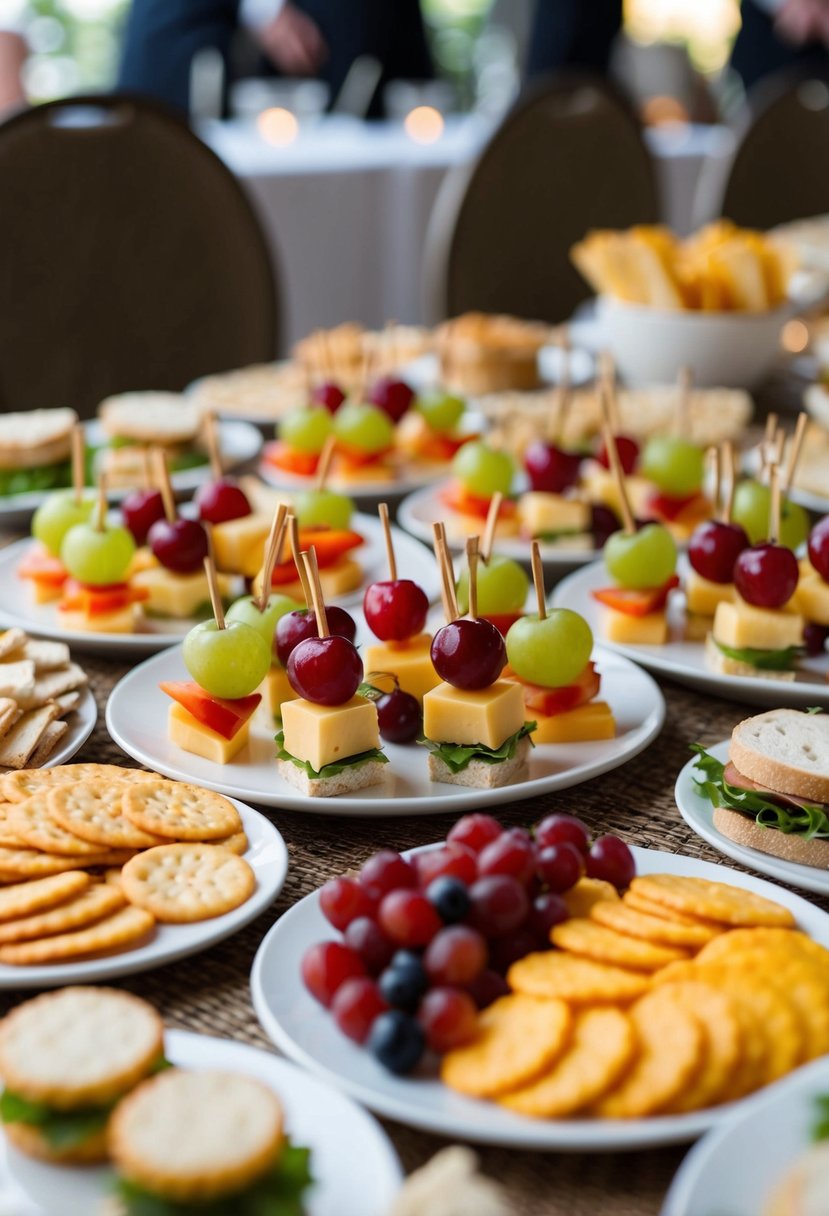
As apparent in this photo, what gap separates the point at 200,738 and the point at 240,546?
470 millimetres

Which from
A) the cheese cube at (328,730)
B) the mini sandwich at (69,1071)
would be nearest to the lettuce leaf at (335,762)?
the cheese cube at (328,730)

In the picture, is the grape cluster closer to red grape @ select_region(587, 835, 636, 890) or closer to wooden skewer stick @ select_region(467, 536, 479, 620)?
red grape @ select_region(587, 835, 636, 890)

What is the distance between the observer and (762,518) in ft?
5.80

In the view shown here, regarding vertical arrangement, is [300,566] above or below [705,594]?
above

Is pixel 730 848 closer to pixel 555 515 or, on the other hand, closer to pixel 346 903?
pixel 346 903

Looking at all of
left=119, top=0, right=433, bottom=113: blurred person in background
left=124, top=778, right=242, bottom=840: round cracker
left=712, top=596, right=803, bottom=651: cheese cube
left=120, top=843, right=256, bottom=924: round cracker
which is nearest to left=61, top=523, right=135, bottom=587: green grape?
left=124, top=778, right=242, bottom=840: round cracker

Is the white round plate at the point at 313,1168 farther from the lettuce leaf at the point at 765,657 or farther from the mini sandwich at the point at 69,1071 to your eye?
the lettuce leaf at the point at 765,657

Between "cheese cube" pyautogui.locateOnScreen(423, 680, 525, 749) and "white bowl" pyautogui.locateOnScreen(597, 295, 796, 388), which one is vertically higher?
"white bowl" pyautogui.locateOnScreen(597, 295, 796, 388)

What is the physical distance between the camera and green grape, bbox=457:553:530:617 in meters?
1.54

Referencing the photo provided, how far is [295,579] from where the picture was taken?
5.60 ft

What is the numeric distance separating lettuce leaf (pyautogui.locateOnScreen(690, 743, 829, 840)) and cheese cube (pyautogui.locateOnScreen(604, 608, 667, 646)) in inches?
14.9

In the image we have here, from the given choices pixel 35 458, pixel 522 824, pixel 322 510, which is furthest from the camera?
pixel 35 458

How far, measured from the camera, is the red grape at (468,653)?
128 cm

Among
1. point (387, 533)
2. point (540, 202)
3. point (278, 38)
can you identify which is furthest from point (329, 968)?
point (278, 38)
